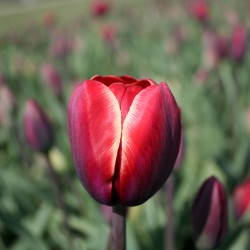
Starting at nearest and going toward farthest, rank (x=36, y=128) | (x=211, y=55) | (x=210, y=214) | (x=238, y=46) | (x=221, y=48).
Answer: (x=210, y=214), (x=36, y=128), (x=238, y=46), (x=221, y=48), (x=211, y=55)

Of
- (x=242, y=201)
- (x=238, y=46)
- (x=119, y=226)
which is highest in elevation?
→ (x=238, y=46)

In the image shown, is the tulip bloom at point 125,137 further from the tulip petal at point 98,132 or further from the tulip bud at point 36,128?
the tulip bud at point 36,128

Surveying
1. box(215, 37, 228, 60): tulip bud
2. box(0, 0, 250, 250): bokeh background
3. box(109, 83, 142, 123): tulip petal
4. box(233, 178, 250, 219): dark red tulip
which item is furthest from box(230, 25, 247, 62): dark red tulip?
box(109, 83, 142, 123): tulip petal

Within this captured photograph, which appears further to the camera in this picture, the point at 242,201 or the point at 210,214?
the point at 242,201

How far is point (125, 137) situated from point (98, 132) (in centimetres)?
3

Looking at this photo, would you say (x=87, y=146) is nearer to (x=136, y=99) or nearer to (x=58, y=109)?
(x=136, y=99)

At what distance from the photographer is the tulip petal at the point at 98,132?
0.50 metres

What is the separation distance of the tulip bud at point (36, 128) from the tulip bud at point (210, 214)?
45 centimetres

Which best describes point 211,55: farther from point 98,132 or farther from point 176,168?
point 98,132

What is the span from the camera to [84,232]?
3.96 ft

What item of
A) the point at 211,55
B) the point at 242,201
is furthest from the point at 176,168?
the point at 211,55

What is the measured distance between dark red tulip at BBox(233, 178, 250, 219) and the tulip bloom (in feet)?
1.36

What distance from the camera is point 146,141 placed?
0.50 meters

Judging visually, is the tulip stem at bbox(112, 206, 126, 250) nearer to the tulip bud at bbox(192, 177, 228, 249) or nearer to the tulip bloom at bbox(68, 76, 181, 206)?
the tulip bloom at bbox(68, 76, 181, 206)
